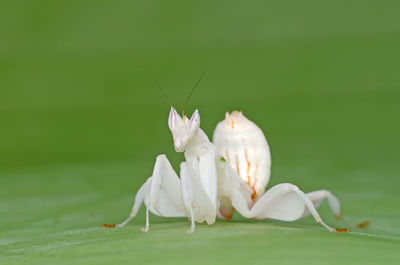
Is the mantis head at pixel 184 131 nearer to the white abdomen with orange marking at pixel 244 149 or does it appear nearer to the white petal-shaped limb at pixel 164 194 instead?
the white petal-shaped limb at pixel 164 194

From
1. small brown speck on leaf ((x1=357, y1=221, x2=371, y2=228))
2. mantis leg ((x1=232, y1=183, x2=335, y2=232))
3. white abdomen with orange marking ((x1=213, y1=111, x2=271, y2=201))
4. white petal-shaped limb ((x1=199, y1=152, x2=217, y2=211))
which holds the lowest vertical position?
small brown speck on leaf ((x1=357, y1=221, x2=371, y2=228))

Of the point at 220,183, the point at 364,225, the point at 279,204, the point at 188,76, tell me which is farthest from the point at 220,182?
the point at 188,76

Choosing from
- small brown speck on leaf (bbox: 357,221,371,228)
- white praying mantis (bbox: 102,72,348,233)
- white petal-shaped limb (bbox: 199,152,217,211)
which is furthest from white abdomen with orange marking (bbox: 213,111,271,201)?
small brown speck on leaf (bbox: 357,221,371,228)

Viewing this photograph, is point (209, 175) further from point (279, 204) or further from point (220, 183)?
point (279, 204)

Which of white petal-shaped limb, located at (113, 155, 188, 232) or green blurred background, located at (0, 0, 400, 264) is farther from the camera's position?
green blurred background, located at (0, 0, 400, 264)

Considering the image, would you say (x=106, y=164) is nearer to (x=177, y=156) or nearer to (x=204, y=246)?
(x=177, y=156)

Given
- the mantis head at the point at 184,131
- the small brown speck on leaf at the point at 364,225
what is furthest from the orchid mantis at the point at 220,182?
the small brown speck on leaf at the point at 364,225

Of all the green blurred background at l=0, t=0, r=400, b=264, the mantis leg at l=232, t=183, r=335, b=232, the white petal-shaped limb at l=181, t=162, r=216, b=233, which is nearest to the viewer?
the white petal-shaped limb at l=181, t=162, r=216, b=233

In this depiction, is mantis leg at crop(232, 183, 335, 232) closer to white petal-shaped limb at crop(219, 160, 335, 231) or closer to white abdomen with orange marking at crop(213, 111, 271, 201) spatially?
white petal-shaped limb at crop(219, 160, 335, 231)
